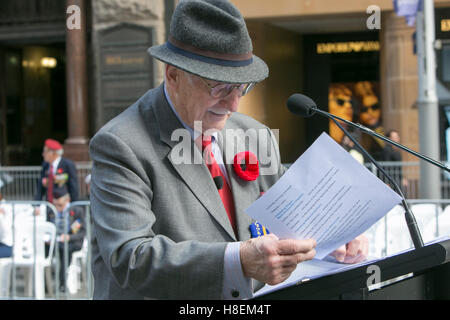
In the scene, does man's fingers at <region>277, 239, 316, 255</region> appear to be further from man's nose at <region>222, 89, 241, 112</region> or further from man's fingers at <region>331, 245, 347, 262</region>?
man's nose at <region>222, 89, 241, 112</region>

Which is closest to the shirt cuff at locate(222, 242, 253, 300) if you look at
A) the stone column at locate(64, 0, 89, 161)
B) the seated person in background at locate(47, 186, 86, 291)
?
the seated person in background at locate(47, 186, 86, 291)

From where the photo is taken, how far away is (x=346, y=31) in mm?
15430

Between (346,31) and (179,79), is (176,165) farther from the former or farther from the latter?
(346,31)

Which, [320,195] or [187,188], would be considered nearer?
[320,195]

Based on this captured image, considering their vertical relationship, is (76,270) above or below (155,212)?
below

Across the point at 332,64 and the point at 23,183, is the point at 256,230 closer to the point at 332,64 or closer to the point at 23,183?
the point at 23,183

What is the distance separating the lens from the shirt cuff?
1.85 metres

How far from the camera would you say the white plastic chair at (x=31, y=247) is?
21.2 ft

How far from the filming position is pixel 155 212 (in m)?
2.06

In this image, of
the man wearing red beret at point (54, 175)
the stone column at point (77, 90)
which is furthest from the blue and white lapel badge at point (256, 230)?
the stone column at point (77, 90)

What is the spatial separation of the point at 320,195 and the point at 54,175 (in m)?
Answer: 7.87

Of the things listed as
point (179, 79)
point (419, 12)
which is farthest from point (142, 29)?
point (179, 79)

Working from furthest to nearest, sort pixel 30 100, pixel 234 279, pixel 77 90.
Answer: pixel 30 100 < pixel 77 90 < pixel 234 279

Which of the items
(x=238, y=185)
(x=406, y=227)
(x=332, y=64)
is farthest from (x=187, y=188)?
(x=332, y=64)
